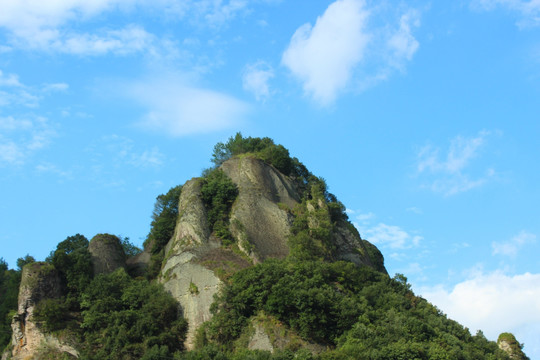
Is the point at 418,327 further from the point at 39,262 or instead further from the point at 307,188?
the point at 39,262

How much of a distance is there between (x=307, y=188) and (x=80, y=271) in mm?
26072

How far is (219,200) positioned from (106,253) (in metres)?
11.0

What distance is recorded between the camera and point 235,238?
184 ft

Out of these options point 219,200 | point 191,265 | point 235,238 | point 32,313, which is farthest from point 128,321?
point 219,200

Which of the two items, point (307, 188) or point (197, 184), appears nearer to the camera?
point (197, 184)

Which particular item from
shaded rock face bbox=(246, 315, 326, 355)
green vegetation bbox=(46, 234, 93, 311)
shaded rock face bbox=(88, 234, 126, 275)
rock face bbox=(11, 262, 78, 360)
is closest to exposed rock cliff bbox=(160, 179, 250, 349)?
shaded rock face bbox=(88, 234, 126, 275)

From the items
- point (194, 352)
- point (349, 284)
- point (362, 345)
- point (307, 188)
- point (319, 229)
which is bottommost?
point (194, 352)

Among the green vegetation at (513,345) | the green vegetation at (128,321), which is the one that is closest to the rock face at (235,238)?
the green vegetation at (128,321)

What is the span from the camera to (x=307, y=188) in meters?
68.8

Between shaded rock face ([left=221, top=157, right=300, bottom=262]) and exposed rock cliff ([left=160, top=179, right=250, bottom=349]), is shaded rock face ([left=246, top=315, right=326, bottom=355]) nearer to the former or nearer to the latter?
exposed rock cliff ([left=160, top=179, right=250, bottom=349])

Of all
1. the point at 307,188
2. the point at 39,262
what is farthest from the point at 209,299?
the point at 307,188

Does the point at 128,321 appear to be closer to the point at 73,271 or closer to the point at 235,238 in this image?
the point at 73,271

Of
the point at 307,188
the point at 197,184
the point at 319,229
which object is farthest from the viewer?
the point at 307,188

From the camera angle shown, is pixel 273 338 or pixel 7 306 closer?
pixel 273 338
